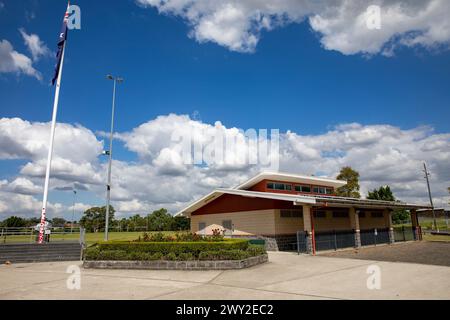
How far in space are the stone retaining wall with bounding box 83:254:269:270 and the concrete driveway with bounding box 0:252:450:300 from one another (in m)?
0.54

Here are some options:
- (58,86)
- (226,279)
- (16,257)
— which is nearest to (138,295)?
(226,279)

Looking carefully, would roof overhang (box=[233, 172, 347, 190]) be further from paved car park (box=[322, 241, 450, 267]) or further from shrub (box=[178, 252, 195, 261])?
shrub (box=[178, 252, 195, 261])

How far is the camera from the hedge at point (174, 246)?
14.3 m

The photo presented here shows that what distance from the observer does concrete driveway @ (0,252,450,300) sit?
340 inches

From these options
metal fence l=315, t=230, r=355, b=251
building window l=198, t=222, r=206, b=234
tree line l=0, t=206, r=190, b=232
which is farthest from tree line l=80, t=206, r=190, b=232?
metal fence l=315, t=230, r=355, b=251

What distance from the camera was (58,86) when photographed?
998 inches

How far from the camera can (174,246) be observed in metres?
14.6

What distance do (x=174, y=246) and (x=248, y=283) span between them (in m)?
5.17

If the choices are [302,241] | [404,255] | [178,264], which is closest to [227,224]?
[302,241]

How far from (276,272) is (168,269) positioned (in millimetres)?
4710

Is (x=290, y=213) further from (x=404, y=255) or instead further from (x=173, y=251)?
(x=173, y=251)

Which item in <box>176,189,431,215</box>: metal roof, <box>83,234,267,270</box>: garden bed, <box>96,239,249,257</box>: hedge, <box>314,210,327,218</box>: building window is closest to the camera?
<box>83,234,267,270</box>: garden bed

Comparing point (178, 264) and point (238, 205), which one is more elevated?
point (238, 205)
